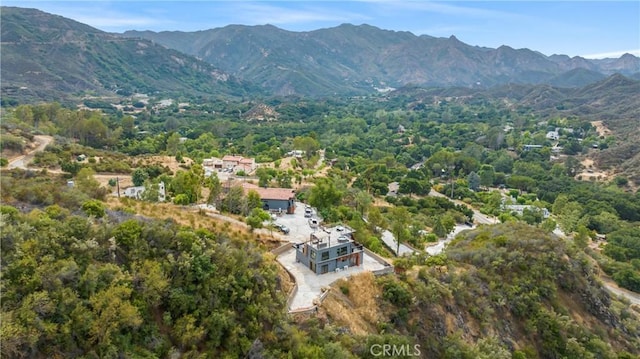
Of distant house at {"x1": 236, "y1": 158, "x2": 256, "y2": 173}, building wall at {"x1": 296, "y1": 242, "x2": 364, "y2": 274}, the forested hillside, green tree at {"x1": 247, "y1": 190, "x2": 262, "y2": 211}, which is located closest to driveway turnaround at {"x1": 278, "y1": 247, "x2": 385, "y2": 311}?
the forested hillside

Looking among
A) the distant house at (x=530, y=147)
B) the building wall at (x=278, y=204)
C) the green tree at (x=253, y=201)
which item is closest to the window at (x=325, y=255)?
the green tree at (x=253, y=201)

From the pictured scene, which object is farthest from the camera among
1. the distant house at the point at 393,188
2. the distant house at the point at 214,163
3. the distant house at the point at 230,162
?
the distant house at the point at 393,188

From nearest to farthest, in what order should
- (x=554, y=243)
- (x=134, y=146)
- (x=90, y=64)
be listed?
(x=554, y=243)
(x=134, y=146)
(x=90, y=64)

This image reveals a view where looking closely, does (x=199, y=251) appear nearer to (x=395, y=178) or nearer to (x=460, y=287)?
(x=460, y=287)

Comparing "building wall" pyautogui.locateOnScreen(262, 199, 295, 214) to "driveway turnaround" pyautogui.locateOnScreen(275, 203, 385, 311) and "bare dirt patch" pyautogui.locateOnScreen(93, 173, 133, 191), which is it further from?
"bare dirt patch" pyautogui.locateOnScreen(93, 173, 133, 191)

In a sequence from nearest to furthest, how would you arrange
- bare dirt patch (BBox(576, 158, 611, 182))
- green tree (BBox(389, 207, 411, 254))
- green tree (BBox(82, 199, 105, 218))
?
green tree (BBox(82, 199, 105, 218))
green tree (BBox(389, 207, 411, 254))
bare dirt patch (BBox(576, 158, 611, 182))

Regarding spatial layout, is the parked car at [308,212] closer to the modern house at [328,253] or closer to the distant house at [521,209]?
the modern house at [328,253]

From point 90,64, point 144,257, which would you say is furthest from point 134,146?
point 90,64

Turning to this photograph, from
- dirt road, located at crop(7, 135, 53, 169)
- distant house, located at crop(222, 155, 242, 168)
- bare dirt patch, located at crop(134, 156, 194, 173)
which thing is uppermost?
dirt road, located at crop(7, 135, 53, 169)

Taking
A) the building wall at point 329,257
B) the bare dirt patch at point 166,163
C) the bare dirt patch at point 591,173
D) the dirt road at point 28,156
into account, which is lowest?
the bare dirt patch at point 591,173
